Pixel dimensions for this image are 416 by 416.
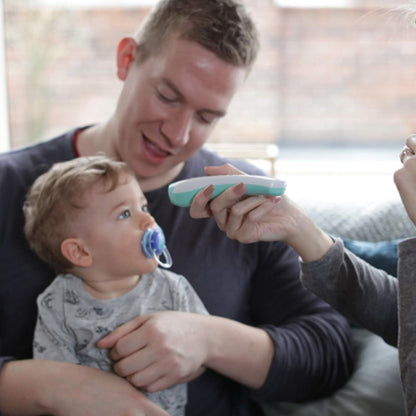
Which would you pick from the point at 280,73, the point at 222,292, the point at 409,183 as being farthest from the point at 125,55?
the point at 280,73

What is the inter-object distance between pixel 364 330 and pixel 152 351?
651mm

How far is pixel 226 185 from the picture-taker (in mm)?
1062

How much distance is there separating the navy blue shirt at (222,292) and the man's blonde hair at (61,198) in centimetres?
15

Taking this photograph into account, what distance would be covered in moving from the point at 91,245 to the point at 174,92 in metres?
0.45

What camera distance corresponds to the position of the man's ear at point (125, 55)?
159 cm

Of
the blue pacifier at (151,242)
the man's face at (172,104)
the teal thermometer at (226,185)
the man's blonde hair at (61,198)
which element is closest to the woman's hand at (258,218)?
the teal thermometer at (226,185)

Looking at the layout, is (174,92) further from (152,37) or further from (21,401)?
(21,401)

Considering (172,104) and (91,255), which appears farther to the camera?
(172,104)

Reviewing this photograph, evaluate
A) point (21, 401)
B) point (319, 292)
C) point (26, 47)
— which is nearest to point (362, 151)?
point (26, 47)

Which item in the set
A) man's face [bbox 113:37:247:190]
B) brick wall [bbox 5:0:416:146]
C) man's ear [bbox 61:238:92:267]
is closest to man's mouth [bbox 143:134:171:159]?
man's face [bbox 113:37:247:190]

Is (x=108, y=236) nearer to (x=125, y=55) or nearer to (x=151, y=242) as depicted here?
(x=151, y=242)

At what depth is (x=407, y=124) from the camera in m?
3.23

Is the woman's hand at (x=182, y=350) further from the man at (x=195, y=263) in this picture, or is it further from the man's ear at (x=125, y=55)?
the man's ear at (x=125, y=55)

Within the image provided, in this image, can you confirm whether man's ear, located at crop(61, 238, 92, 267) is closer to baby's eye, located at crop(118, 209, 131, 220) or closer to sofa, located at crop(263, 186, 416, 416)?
baby's eye, located at crop(118, 209, 131, 220)
